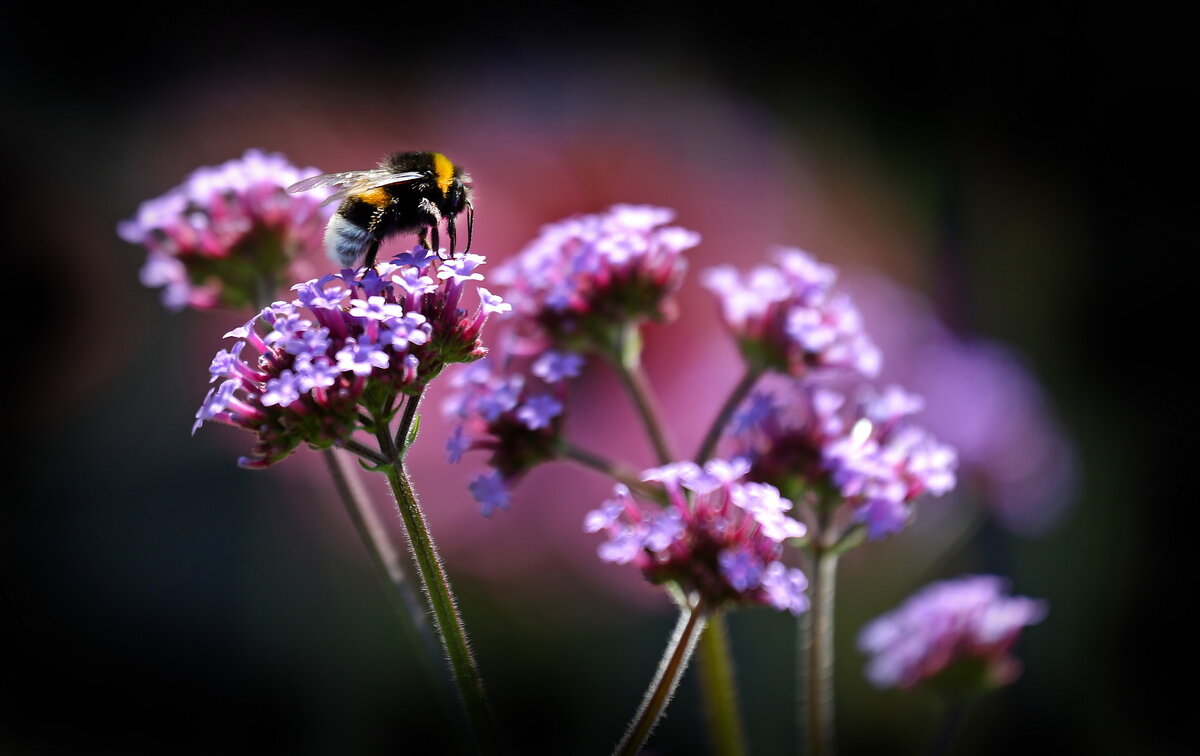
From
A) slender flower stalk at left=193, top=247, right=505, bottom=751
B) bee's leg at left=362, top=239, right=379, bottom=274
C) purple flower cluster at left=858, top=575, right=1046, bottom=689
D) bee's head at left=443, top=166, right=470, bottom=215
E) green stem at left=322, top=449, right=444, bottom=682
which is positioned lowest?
purple flower cluster at left=858, top=575, right=1046, bottom=689

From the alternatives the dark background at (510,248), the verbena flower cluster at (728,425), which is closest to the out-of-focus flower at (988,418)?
the dark background at (510,248)

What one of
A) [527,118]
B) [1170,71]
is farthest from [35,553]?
[1170,71]

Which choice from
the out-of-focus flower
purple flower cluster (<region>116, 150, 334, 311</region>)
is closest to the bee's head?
purple flower cluster (<region>116, 150, 334, 311</region>)

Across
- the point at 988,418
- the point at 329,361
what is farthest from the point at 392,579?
the point at 988,418

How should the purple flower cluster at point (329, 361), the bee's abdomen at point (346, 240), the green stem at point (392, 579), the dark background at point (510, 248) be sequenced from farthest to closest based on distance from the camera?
the dark background at point (510, 248)
the bee's abdomen at point (346, 240)
the green stem at point (392, 579)
the purple flower cluster at point (329, 361)

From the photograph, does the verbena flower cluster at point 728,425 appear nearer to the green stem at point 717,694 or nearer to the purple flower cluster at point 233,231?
the green stem at point 717,694

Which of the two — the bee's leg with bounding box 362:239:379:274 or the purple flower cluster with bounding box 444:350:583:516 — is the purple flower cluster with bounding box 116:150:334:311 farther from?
the purple flower cluster with bounding box 444:350:583:516
